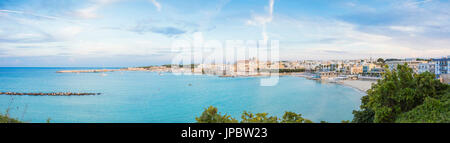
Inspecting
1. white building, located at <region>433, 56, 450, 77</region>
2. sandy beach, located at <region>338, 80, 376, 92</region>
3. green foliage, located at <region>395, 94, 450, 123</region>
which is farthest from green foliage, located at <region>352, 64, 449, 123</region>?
sandy beach, located at <region>338, 80, 376, 92</region>

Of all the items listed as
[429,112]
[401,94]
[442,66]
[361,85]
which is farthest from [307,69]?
[429,112]

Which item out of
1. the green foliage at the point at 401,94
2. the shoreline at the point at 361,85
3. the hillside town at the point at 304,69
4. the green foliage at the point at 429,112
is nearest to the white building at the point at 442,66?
the shoreline at the point at 361,85

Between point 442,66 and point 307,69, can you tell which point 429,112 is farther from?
point 307,69

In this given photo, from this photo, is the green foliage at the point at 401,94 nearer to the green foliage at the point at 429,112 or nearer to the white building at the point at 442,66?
the green foliage at the point at 429,112

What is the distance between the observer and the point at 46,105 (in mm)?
15133

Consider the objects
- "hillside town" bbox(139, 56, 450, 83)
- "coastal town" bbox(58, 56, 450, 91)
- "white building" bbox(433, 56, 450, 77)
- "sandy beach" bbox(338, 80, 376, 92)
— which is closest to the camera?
"white building" bbox(433, 56, 450, 77)

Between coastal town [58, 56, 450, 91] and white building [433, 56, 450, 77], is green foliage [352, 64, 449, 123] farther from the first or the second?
coastal town [58, 56, 450, 91]

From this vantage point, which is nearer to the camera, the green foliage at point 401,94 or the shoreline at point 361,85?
the green foliage at point 401,94

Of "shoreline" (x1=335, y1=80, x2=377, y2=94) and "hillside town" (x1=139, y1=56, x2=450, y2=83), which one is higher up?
"hillside town" (x1=139, y1=56, x2=450, y2=83)

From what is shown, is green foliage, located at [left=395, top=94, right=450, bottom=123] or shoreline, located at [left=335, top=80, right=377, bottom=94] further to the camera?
shoreline, located at [left=335, top=80, right=377, bottom=94]
